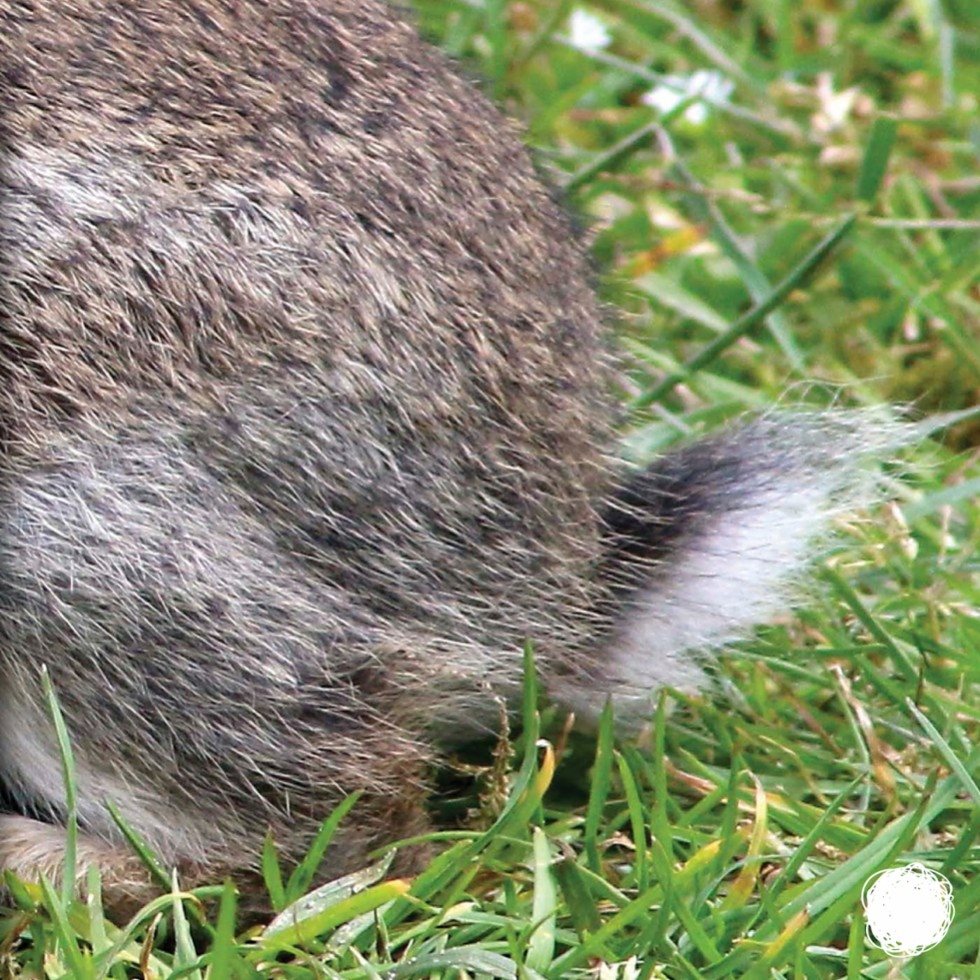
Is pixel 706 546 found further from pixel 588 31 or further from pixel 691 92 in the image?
pixel 588 31

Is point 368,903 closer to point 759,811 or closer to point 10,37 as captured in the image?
point 759,811

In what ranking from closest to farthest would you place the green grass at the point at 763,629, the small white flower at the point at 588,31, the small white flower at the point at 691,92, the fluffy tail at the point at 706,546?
the green grass at the point at 763,629 < the fluffy tail at the point at 706,546 < the small white flower at the point at 691,92 < the small white flower at the point at 588,31

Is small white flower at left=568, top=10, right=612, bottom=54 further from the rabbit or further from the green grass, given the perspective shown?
the rabbit

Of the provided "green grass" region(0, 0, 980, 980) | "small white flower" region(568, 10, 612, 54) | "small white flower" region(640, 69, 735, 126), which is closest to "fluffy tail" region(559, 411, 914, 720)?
"green grass" region(0, 0, 980, 980)

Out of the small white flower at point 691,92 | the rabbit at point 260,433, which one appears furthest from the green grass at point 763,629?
the rabbit at point 260,433

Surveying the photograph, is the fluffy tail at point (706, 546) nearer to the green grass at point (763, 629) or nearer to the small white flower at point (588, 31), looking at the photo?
the green grass at point (763, 629)

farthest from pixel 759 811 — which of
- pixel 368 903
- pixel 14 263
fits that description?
pixel 14 263

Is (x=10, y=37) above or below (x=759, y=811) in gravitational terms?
above
